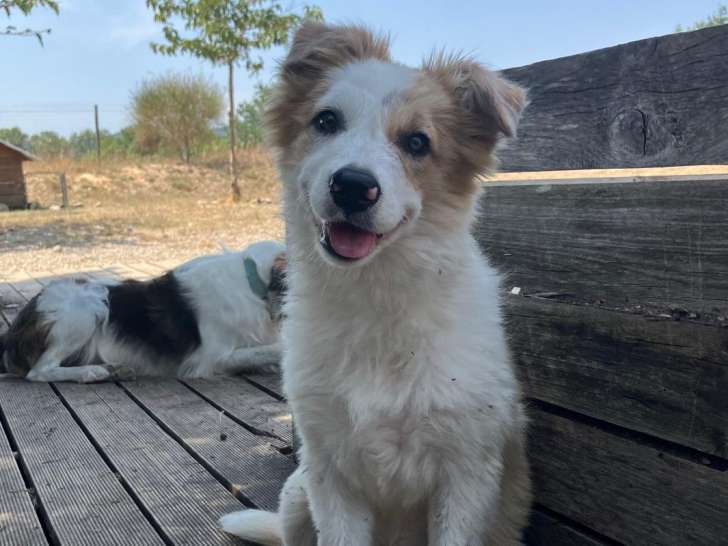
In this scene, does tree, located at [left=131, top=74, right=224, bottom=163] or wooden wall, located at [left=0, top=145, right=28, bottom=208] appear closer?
wooden wall, located at [left=0, top=145, right=28, bottom=208]

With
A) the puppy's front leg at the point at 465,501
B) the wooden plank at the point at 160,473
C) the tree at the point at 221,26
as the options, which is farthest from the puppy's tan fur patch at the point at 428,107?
the tree at the point at 221,26

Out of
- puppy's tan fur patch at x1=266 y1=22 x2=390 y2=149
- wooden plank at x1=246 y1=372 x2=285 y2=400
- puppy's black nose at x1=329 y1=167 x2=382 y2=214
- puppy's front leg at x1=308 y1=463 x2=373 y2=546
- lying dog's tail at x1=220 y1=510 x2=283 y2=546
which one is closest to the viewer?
puppy's black nose at x1=329 y1=167 x2=382 y2=214

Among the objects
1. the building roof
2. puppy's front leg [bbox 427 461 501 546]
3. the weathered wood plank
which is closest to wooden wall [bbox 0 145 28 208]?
the building roof

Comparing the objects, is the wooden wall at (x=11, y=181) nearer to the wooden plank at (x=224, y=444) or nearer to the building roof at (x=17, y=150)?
the building roof at (x=17, y=150)

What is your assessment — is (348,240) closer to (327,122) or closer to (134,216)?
(327,122)

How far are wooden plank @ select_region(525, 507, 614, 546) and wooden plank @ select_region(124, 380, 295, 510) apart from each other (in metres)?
0.97

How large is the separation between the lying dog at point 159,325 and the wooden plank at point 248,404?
0.68 ft

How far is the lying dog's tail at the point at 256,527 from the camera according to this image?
2273mm

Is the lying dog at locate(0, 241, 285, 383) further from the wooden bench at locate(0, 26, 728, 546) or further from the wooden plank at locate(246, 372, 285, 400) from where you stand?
the wooden bench at locate(0, 26, 728, 546)

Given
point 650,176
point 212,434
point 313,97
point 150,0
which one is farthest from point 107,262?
point 150,0

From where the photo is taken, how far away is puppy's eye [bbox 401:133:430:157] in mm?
1948

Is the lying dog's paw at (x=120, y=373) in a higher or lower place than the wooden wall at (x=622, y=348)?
lower

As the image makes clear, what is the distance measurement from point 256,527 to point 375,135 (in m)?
1.35

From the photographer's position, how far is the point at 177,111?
28453 millimetres
